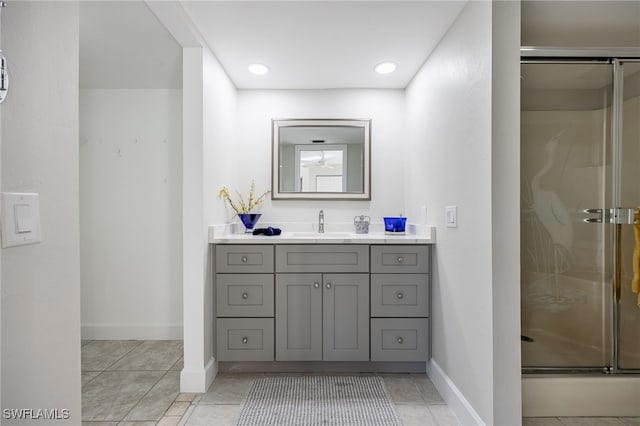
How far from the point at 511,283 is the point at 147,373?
2369mm

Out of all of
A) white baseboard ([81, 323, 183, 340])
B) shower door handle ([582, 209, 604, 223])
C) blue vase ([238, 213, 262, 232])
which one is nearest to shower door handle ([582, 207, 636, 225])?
shower door handle ([582, 209, 604, 223])

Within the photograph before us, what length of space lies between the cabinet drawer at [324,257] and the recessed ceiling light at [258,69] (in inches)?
52.0

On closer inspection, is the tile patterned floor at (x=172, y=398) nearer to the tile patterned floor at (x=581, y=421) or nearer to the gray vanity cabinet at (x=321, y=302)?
the tile patterned floor at (x=581, y=421)

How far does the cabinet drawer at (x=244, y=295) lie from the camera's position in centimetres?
238

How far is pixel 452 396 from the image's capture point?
199cm

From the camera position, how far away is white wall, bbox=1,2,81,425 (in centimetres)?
76

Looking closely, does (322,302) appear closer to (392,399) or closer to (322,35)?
(392,399)

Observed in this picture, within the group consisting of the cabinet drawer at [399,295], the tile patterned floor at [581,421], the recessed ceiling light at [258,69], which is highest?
the recessed ceiling light at [258,69]

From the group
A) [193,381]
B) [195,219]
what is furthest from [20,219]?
[193,381]

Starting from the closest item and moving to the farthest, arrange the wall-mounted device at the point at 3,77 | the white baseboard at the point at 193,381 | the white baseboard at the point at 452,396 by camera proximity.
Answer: the wall-mounted device at the point at 3,77 → the white baseboard at the point at 452,396 → the white baseboard at the point at 193,381

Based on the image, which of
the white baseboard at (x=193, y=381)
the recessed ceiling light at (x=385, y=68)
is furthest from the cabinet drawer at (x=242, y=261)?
the recessed ceiling light at (x=385, y=68)

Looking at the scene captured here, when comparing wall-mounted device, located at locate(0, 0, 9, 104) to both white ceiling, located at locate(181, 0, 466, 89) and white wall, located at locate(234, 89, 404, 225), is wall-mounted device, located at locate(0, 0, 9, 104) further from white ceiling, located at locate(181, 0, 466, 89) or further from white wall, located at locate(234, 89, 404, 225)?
white wall, located at locate(234, 89, 404, 225)

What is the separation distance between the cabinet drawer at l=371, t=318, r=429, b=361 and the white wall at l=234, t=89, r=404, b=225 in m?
0.99

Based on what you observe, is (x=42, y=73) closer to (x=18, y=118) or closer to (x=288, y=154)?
(x=18, y=118)
